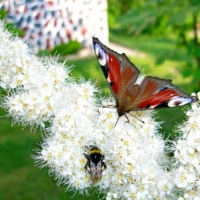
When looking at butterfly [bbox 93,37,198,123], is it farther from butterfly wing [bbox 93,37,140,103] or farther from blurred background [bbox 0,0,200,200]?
blurred background [bbox 0,0,200,200]

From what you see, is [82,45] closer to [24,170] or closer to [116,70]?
[24,170]

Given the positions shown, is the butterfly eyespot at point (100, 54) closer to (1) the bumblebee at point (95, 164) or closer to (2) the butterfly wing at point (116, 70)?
(2) the butterfly wing at point (116, 70)

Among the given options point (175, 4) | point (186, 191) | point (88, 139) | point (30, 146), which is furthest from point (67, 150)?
point (30, 146)

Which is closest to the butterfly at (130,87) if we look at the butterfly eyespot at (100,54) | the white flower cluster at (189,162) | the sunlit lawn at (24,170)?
the butterfly eyespot at (100,54)

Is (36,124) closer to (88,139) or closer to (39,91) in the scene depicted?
(39,91)

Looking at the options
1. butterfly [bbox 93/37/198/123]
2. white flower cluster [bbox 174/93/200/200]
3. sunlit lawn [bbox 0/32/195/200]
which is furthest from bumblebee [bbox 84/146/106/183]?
sunlit lawn [bbox 0/32/195/200]

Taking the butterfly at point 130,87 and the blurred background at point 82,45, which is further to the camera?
the blurred background at point 82,45

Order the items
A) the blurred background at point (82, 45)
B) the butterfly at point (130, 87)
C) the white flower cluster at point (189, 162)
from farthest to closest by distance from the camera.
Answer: the blurred background at point (82, 45) < the butterfly at point (130, 87) < the white flower cluster at point (189, 162)
